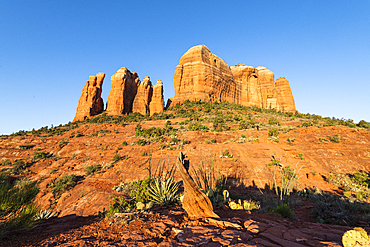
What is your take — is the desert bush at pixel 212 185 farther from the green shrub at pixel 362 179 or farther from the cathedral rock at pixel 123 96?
the cathedral rock at pixel 123 96

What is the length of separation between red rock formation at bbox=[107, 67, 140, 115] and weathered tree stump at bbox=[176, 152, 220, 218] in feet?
172

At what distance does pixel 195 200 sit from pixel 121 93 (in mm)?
55065

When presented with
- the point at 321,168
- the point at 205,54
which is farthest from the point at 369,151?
the point at 205,54

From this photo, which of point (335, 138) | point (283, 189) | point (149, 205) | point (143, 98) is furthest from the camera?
point (143, 98)

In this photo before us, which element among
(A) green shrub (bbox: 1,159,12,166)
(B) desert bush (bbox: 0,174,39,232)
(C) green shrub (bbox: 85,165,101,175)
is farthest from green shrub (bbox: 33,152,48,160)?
(B) desert bush (bbox: 0,174,39,232)

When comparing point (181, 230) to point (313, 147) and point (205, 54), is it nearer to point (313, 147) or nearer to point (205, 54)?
point (313, 147)

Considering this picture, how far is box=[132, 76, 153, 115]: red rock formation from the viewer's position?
57.2 m

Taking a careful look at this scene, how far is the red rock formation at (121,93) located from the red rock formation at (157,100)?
710 centimetres

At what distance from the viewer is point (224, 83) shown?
52.7 metres

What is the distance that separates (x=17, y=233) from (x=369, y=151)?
2074 cm

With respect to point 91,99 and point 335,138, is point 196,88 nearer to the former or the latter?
point 91,99

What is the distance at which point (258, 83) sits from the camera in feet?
196

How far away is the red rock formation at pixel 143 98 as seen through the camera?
57.2 meters

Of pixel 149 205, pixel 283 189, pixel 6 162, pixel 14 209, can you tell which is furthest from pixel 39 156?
pixel 283 189
